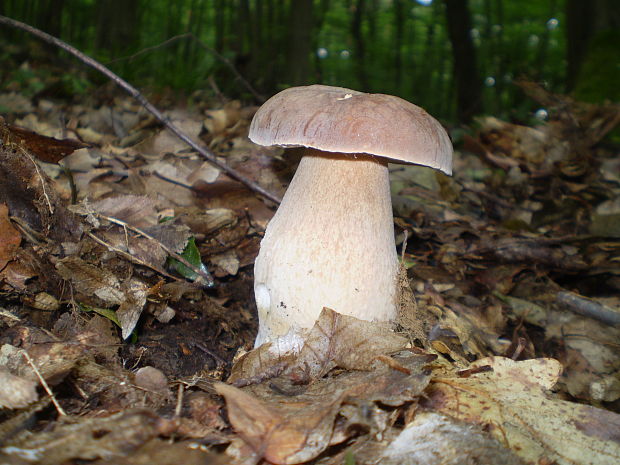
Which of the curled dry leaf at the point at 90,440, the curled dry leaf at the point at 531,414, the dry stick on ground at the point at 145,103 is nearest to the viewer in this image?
the curled dry leaf at the point at 90,440

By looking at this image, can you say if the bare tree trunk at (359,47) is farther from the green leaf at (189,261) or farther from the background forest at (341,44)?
the green leaf at (189,261)

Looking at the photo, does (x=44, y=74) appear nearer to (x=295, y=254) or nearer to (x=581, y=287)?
(x=295, y=254)

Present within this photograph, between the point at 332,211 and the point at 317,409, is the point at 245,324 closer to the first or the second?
the point at 332,211

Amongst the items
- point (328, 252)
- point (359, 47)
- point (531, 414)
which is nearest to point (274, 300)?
point (328, 252)

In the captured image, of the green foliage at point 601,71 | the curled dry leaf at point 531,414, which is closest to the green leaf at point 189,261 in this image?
the curled dry leaf at point 531,414

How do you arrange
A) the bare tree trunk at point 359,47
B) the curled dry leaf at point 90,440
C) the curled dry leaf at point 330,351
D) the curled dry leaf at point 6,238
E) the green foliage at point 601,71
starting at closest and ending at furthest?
1. the curled dry leaf at point 90,440
2. the curled dry leaf at point 330,351
3. the curled dry leaf at point 6,238
4. the green foliage at point 601,71
5. the bare tree trunk at point 359,47

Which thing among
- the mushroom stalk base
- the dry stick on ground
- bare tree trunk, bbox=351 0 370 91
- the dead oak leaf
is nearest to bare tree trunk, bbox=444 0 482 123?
bare tree trunk, bbox=351 0 370 91

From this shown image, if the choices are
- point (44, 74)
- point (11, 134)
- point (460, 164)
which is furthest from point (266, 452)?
point (44, 74)

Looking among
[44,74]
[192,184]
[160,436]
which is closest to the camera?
[160,436]
